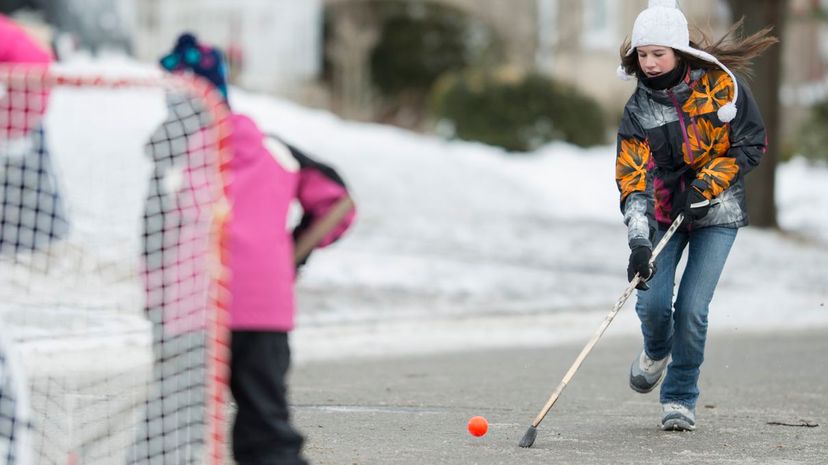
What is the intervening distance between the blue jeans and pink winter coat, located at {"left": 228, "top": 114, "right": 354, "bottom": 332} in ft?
8.22

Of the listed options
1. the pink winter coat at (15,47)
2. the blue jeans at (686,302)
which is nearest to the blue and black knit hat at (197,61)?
the pink winter coat at (15,47)

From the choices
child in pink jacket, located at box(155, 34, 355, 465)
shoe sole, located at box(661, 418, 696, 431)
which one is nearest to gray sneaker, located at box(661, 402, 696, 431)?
shoe sole, located at box(661, 418, 696, 431)

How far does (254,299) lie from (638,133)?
2.56m

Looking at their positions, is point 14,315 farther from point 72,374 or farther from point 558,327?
point 558,327

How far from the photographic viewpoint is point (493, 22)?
93.8ft

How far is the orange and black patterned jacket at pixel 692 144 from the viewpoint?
6.45 metres

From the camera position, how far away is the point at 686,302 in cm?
661

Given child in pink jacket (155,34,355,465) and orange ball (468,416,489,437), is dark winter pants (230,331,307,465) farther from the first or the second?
orange ball (468,416,489,437)

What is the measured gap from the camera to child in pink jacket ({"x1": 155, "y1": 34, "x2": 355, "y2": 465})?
4414 millimetres

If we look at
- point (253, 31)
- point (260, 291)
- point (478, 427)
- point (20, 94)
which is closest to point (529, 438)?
point (478, 427)

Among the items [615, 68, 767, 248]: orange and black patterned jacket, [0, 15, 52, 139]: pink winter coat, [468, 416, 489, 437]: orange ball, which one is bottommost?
[468, 416, 489, 437]: orange ball

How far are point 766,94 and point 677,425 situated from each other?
12.1m

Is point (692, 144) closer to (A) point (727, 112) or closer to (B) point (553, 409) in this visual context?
(A) point (727, 112)

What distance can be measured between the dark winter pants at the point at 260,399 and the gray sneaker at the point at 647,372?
8.76 feet
